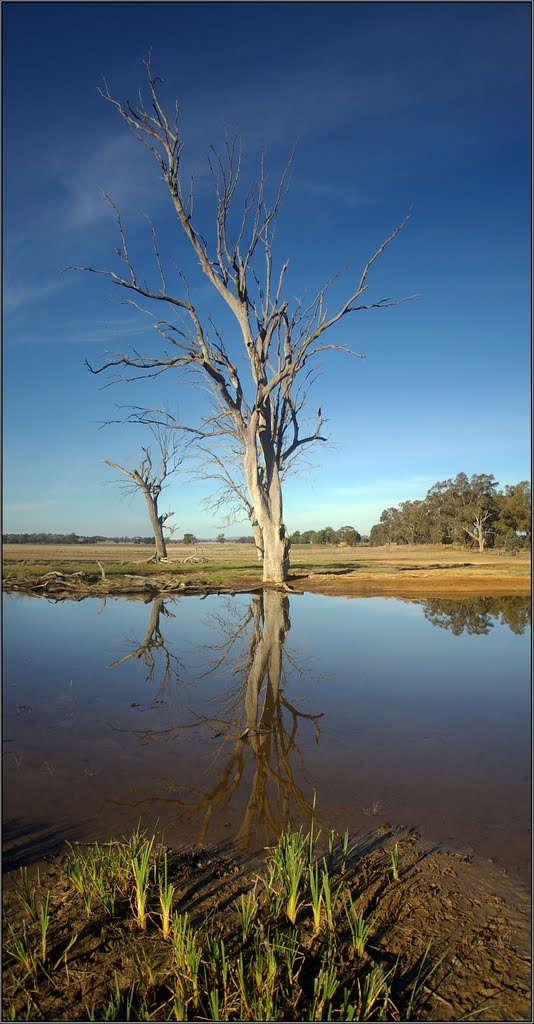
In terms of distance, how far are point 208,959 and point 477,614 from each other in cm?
1429

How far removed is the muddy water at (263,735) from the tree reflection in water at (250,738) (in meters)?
0.02

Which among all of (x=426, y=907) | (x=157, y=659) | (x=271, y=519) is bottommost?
(x=157, y=659)

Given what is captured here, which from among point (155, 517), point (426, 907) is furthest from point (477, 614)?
point (155, 517)

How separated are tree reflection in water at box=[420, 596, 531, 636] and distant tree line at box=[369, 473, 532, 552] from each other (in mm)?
39153

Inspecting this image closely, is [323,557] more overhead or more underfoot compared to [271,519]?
more underfoot

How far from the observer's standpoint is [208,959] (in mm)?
2561

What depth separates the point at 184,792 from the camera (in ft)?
14.9

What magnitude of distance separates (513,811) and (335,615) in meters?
11.1

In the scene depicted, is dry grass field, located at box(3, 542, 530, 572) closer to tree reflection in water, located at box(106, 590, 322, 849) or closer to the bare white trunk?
the bare white trunk

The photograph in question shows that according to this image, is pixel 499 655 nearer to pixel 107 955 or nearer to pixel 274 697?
pixel 274 697

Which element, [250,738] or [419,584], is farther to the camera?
[419,584]

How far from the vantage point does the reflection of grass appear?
92.3 inches

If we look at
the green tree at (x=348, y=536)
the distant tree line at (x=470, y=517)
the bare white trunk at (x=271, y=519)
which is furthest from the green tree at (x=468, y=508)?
the bare white trunk at (x=271, y=519)

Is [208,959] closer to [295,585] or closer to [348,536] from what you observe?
[295,585]
